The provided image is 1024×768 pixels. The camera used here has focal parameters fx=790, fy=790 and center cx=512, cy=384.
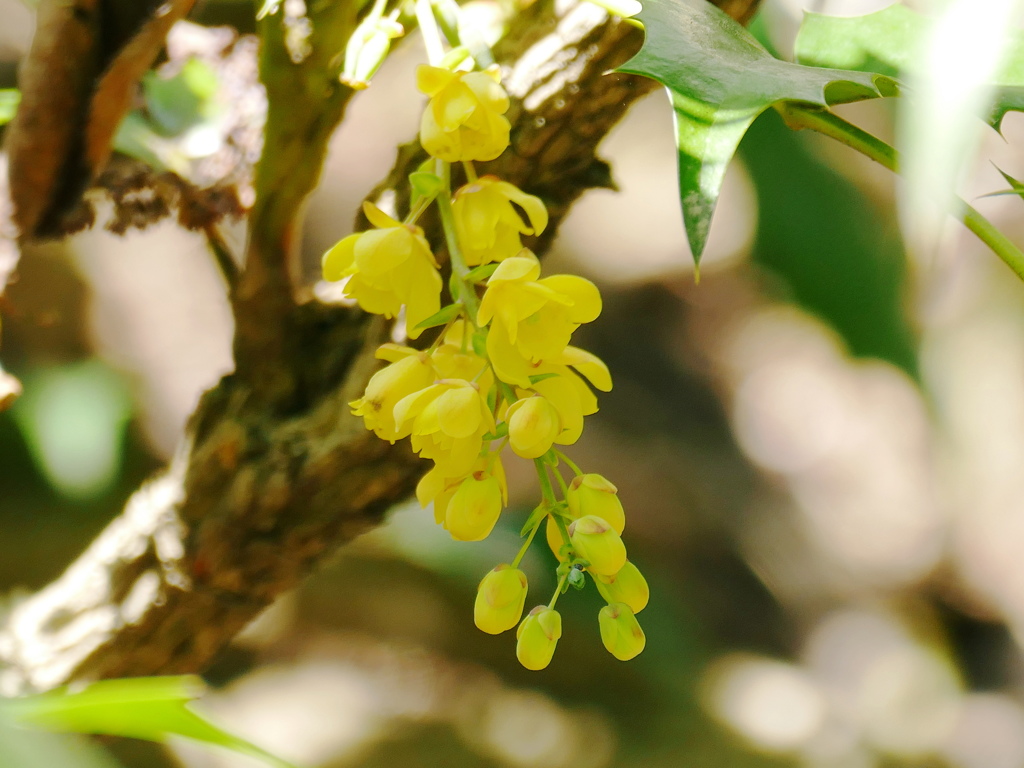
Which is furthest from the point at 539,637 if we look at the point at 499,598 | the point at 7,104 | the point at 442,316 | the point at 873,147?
the point at 7,104

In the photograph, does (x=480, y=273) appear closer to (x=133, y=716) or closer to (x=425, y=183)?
(x=425, y=183)

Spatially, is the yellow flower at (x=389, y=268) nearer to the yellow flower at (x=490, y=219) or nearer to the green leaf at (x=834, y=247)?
the yellow flower at (x=490, y=219)

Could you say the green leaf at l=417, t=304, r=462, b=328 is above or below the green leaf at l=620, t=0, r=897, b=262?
below

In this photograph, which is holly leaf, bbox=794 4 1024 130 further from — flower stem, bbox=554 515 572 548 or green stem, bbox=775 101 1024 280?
flower stem, bbox=554 515 572 548

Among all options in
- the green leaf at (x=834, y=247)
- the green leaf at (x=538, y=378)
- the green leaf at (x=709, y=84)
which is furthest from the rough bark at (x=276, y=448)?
the green leaf at (x=834, y=247)

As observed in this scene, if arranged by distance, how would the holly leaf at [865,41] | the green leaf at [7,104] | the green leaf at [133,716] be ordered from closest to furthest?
the green leaf at [133,716], the holly leaf at [865,41], the green leaf at [7,104]

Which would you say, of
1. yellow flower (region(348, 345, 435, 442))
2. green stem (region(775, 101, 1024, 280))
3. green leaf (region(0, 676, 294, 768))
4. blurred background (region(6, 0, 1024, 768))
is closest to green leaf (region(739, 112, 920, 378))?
blurred background (region(6, 0, 1024, 768))
